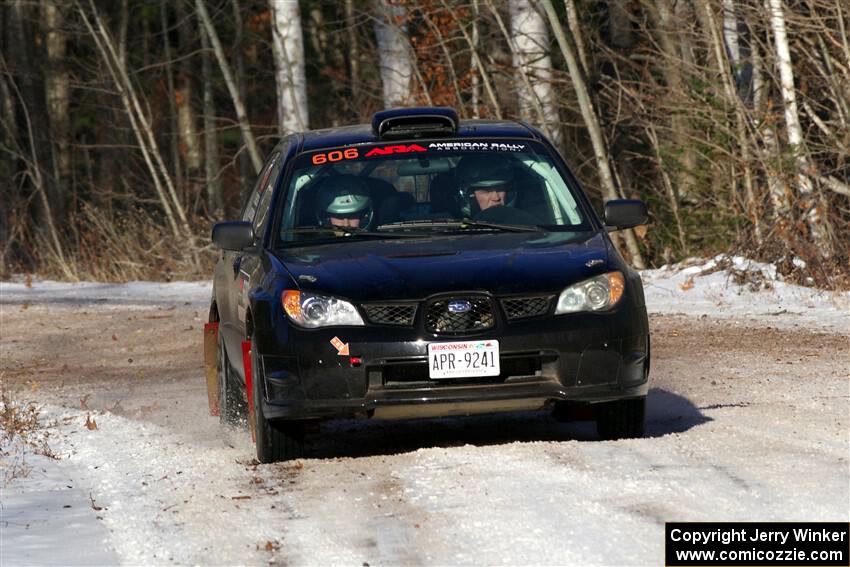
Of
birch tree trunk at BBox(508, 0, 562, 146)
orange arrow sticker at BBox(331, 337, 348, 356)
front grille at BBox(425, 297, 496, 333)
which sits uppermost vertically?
birch tree trunk at BBox(508, 0, 562, 146)

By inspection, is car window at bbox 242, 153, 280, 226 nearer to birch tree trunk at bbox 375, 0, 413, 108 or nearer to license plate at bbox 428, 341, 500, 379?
license plate at bbox 428, 341, 500, 379

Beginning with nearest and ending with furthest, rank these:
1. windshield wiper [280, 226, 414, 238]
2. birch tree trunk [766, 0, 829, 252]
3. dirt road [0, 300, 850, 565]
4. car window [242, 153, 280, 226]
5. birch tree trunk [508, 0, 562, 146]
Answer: dirt road [0, 300, 850, 565], windshield wiper [280, 226, 414, 238], car window [242, 153, 280, 226], birch tree trunk [766, 0, 829, 252], birch tree trunk [508, 0, 562, 146]

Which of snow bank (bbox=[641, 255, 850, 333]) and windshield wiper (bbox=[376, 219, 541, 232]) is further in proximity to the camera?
snow bank (bbox=[641, 255, 850, 333])

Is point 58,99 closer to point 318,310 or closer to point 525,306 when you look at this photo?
point 318,310

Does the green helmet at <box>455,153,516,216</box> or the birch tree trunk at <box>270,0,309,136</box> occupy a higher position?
the birch tree trunk at <box>270,0,309,136</box>

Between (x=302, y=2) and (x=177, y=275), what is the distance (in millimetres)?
14618

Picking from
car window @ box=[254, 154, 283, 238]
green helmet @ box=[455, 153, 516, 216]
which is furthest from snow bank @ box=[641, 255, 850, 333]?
car window @ box=[254, 154, 283, 238]

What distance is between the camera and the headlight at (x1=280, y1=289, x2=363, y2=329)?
776 cm

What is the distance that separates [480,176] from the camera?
359 inches

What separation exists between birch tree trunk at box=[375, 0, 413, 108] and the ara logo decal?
15.6 m

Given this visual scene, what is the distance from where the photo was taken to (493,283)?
777cm

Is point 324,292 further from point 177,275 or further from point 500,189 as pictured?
point 177,275

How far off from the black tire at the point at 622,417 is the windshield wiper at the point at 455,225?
3.59 feet

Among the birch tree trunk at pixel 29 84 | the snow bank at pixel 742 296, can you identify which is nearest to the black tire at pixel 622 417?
the snow bank at pixel 742 296
